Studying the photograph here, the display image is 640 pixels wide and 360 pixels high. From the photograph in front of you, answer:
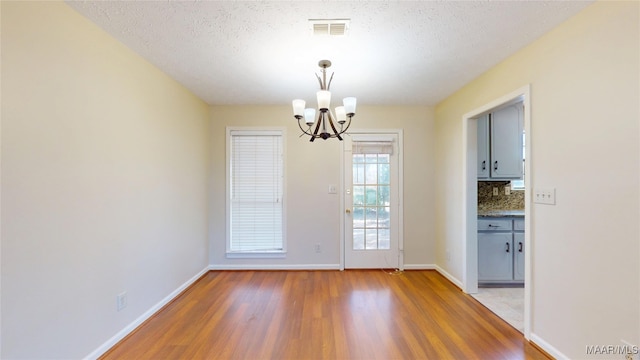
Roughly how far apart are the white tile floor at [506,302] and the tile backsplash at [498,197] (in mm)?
1147

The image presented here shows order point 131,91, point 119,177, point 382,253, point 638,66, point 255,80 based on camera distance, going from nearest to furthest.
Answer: point 638,66 < point 119,177 < point 131,91 < point 255,80 < point 382,253

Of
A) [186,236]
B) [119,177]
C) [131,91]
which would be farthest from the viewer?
[186,236]

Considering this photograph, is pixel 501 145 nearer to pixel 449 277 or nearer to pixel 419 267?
pixel 449 277

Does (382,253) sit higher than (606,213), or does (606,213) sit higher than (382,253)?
(606,213)

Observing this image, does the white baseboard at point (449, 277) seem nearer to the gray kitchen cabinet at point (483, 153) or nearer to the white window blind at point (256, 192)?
the gray kitchen cabinet at point (483, 153)

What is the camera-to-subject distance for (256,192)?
3996 mm

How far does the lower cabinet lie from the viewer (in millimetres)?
3268

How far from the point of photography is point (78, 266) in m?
1.81

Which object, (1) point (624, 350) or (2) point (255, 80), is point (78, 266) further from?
(1) point (624, 350)

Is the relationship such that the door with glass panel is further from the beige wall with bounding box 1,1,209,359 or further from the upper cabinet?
the beige wall with bounding box 1,1,209,359

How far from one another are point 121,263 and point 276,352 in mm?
1472

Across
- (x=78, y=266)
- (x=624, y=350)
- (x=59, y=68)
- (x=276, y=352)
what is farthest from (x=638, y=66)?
(x=78, y=266)

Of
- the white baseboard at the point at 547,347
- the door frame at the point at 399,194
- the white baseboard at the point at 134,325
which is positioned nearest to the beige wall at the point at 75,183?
the white baseboard at the point at 134,325

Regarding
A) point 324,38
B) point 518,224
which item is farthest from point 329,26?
point 518,224
